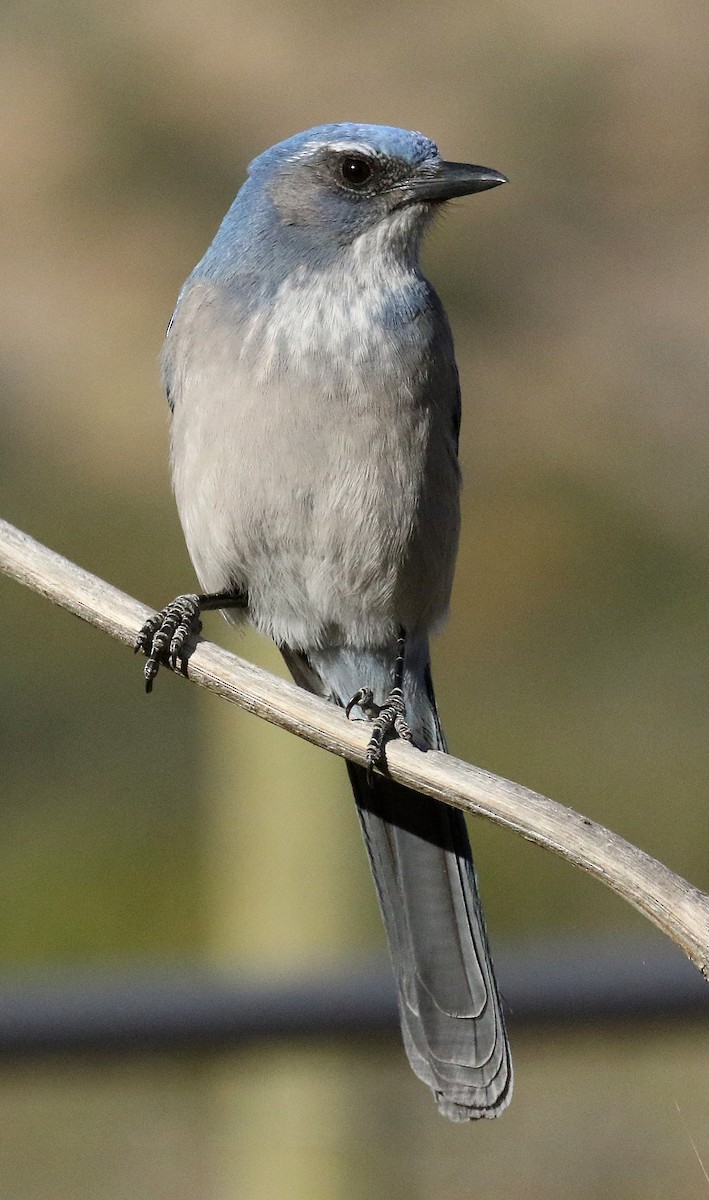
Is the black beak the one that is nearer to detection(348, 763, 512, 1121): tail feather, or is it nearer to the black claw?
the black claw

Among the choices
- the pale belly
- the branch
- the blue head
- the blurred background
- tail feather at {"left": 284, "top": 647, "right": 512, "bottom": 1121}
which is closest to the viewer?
the branch

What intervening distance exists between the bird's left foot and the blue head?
78 centimetres

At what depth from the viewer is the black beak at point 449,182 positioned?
2.55m

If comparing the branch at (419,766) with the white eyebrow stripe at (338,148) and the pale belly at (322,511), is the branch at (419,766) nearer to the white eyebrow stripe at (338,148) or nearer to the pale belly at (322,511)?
the pale belly at (322,511)

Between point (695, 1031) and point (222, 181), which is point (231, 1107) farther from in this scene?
point (222, 181)

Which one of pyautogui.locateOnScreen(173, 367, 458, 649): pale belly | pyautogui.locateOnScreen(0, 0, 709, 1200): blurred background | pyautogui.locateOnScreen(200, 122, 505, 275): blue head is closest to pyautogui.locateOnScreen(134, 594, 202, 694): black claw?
pyautogui.locateOnScreen(173, 367, 458, 649): pale belly

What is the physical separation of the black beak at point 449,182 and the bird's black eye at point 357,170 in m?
0.08

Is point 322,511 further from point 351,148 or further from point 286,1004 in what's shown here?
point 286,1004

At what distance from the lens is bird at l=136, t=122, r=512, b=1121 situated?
2.46m

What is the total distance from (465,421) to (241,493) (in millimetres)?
5156

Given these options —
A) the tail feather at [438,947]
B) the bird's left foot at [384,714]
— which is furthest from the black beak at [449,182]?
the tail feather at [438,947]

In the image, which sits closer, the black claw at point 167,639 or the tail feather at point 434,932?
the black claw at point 167,639

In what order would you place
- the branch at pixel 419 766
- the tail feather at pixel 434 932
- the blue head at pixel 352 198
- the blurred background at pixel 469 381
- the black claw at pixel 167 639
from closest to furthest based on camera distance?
the branch at pixel 419 766 < the black claw at pixel 167 639 < the tail feather at pixel 434 932 < the blue head at pixel 352 198 < the blurred background at pixel 469 381

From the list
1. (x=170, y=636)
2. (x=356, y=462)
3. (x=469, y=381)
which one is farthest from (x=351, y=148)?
(x=469, y=381)
